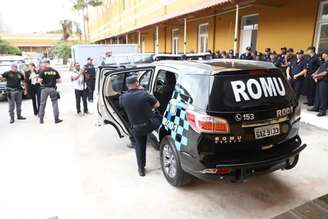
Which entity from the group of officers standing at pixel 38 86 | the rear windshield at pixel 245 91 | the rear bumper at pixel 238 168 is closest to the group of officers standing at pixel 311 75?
the rear windshield at pixel 245 91

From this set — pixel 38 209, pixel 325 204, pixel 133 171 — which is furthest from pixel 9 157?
pixel 325 204

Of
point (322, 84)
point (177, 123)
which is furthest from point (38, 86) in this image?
point (322, 84)

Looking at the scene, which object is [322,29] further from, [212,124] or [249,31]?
[212,124]

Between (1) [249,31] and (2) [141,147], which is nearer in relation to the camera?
(2) [141,147]

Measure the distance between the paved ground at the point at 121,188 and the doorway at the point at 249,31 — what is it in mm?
7035

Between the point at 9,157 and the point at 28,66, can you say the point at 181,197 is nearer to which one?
the point at 9,157

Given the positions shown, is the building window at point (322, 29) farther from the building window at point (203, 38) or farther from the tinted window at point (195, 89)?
the tinted window at point (195, 89)

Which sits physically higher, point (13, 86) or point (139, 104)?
point (139, 104)

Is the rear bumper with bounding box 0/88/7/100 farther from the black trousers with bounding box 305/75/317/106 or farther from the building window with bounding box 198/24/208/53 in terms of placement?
the black trousers with bounding box 305/75/317/106

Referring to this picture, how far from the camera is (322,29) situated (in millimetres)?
8492

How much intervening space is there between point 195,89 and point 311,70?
5.59 m

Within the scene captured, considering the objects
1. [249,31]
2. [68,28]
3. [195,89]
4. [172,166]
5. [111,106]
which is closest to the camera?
[195,89]

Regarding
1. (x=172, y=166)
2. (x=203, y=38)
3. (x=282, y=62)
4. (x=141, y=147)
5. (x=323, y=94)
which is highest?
(x=203, y=38)

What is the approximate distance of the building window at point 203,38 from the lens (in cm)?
1485
